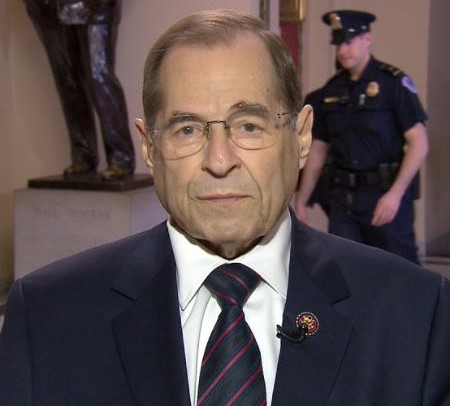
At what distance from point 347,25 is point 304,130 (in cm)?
305

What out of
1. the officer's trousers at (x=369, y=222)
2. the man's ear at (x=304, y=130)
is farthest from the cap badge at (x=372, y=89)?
the man's ear at (x=304, y=130)

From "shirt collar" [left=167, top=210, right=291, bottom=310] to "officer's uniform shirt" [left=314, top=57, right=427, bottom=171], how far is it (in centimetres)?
280

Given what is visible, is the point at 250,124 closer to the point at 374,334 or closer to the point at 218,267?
the point at 218,267

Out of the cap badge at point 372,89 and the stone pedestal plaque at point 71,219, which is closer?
the cap badge at point 372,89

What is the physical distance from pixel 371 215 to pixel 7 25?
2.69 m

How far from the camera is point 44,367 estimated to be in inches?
44.3

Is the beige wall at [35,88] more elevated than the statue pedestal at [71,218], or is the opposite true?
the beige wall at [35,88]

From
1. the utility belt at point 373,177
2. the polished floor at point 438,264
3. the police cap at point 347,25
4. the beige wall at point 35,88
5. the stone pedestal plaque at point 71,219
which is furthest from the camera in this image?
the polished floor at point 438,264

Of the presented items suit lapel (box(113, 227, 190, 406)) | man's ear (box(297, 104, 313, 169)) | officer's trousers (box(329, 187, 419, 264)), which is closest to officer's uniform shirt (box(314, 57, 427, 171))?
officer's trousers (box(329, 187, 419, 264))

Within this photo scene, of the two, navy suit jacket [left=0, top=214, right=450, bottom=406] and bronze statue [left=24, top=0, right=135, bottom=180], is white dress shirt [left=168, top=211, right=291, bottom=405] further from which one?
bronze statue [left=24, top=0, right=135, bottom=180]

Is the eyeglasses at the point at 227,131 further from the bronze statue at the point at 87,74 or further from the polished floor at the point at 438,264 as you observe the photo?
the polished floor at the point at 438,264

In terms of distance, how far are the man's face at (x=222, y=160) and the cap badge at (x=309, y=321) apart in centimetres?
13

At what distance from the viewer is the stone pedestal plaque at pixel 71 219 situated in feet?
14.1

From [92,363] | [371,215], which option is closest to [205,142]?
[92,363]
